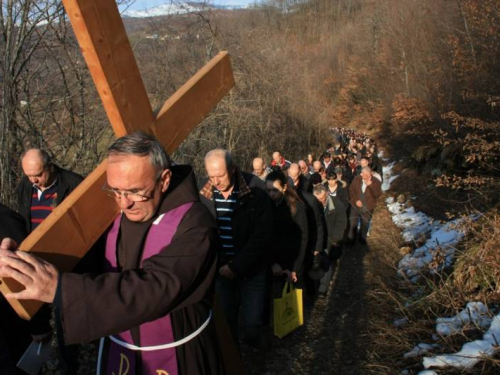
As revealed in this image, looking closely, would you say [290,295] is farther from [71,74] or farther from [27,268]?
[71,74]

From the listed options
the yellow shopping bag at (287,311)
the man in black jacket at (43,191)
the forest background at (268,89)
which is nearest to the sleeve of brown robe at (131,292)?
the man in black jacket at (43,191)

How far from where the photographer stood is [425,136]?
48.4 ft

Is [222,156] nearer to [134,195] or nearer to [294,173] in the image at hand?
[134,195]

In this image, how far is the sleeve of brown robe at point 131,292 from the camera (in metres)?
1.21

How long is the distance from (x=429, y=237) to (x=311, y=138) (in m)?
10.9

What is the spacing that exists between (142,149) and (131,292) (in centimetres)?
51

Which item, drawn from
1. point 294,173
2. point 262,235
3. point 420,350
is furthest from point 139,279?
point 294,173

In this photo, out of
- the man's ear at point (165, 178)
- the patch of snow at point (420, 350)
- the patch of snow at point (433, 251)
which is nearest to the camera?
the man's ear at point (165, 178)

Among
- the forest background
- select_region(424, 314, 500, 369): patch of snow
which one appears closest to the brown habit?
select_region(424, 314, 500, 369): patch of snow

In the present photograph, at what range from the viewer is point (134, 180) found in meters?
1.46

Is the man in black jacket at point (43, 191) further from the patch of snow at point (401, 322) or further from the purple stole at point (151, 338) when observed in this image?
the patch of snow at point (401, 322)

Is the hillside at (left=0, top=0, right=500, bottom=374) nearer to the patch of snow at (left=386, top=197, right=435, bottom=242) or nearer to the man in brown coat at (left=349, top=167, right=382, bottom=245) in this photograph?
the patch of snow at (left=386, top=197, right=435, bottom=242)

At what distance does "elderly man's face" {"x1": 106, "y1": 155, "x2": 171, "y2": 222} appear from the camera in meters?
1.45

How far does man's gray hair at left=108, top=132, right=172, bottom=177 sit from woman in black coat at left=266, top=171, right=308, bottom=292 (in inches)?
121
